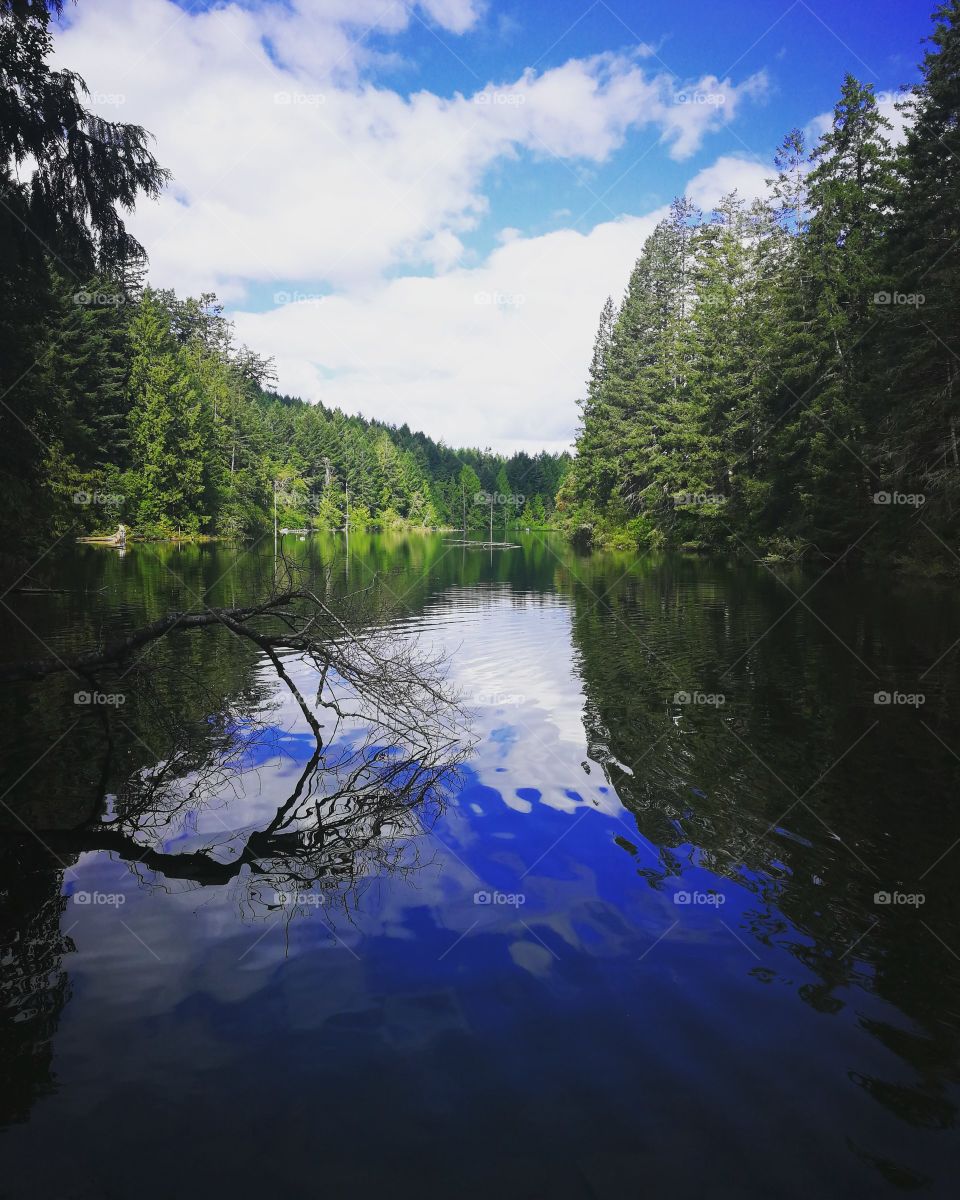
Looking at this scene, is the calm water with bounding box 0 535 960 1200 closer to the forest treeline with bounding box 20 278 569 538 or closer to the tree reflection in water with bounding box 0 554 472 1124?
the tree reflection in water with bounding box 0 554 472 1124

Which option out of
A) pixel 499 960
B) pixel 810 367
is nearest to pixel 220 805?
pixel 499 960

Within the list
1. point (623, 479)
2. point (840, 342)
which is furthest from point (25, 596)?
point (623, 479)

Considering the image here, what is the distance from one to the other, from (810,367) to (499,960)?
36.3 metres

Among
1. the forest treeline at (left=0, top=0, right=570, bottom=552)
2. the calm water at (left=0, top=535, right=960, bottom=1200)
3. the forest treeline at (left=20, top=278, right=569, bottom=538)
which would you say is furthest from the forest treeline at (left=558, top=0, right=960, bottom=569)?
→ the forest treeline at (left=20, top=278, right=569, bottom=538)

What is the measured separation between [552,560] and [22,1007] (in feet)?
158

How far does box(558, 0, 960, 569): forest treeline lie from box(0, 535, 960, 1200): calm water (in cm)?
1818

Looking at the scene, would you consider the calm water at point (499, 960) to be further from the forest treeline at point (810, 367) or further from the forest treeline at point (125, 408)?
the forest treeline at point (810, 367)

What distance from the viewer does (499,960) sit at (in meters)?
5.75

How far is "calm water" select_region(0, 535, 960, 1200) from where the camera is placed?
3.94 meters

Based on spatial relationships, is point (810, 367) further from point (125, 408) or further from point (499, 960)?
point (125, 408)

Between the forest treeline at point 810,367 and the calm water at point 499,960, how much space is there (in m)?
18.2

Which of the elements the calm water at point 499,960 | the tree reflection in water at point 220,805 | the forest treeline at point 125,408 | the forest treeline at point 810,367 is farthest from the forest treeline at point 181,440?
the forest treeline at point 810,367

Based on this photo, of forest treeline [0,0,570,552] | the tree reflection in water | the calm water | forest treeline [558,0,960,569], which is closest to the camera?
the calm water

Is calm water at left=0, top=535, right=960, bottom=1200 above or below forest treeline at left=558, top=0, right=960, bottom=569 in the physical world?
below
